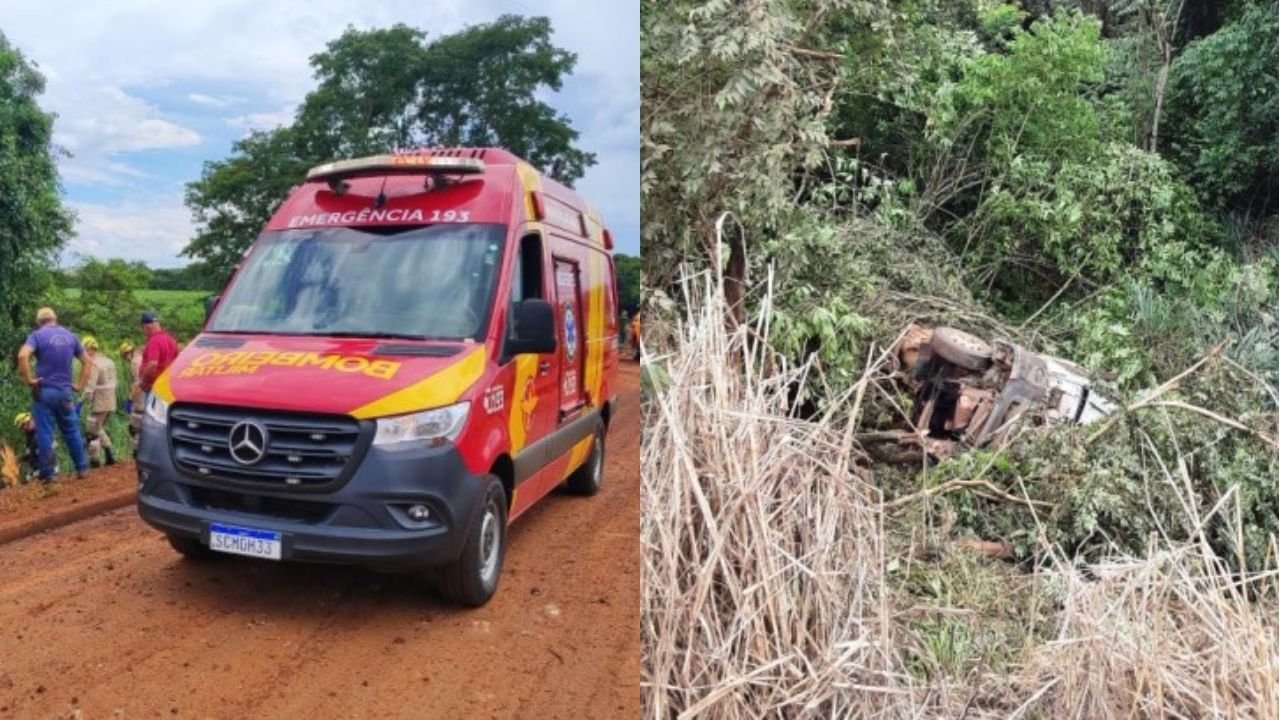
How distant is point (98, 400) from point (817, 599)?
1.31 m

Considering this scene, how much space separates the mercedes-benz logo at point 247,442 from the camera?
4.71ft

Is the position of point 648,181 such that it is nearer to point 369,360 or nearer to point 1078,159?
point 369,360

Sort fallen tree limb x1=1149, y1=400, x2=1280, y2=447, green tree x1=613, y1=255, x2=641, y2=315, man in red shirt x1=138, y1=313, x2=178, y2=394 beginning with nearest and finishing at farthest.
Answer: green tree x1=613, y1=255, x2=641, y2=315 < man in red shirt x1=138, y1=313, x2=178, y2=394 < fallen tree limb x1=1149, y1=400, x2=1280, y2=447

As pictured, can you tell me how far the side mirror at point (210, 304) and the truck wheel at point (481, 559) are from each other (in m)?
0.51

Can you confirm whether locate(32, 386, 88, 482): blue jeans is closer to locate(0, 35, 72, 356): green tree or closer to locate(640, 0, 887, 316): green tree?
locate(0, 35, 72, 356): green tree

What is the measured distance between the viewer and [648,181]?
1.64 metres

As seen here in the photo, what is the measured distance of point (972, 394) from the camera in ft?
7.24

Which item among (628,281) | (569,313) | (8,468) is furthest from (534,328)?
(8,468)

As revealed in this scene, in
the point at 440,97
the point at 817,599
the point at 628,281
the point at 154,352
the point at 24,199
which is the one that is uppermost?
the point at 440,97

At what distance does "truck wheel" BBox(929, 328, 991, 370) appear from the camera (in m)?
2.19

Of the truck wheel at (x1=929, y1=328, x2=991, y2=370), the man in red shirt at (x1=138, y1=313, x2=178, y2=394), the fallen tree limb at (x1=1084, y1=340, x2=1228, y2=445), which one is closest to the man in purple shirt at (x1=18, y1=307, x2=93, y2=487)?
the man in red shirt at (x1=138, y1=313, x2=178, y2=394)

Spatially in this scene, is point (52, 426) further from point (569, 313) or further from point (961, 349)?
point (961, 349)

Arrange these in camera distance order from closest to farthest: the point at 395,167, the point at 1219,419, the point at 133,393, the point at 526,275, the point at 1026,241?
the point at 395,167
the point at 526,275
the point at 133,393
the point at 1219,419
the point at 1026,241

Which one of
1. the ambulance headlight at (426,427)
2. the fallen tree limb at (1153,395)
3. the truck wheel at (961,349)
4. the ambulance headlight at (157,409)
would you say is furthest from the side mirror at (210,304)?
the fallen tree limb at (1153,395)
